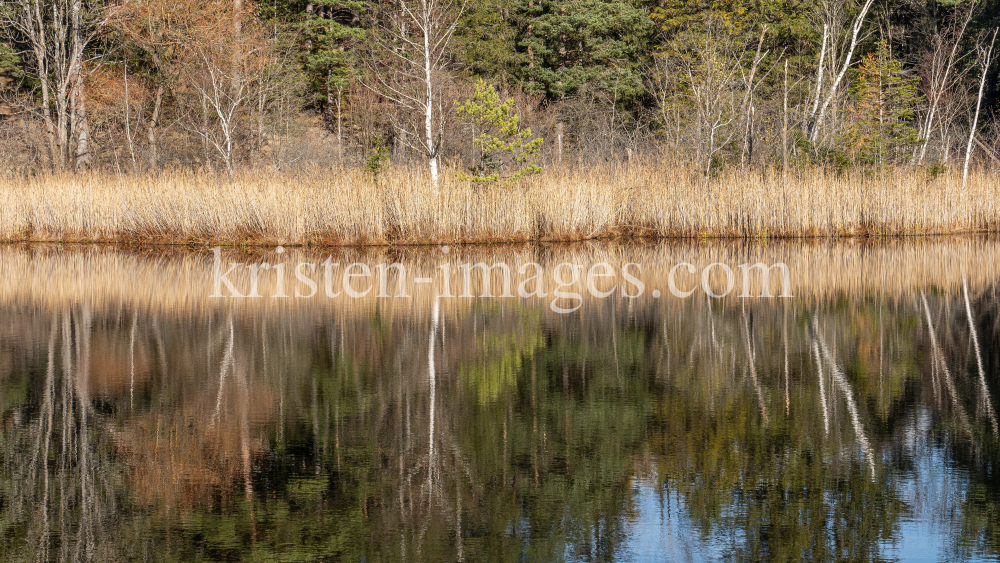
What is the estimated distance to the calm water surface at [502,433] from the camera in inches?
150

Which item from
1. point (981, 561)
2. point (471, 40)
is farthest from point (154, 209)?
point (471, 40)

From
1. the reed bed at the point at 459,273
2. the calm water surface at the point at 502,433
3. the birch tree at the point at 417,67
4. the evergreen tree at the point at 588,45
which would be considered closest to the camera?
the calm water surface at the point at 502,433

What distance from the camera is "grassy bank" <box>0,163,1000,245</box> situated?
18062 millimetres

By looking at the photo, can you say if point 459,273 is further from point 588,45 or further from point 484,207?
point 588,45

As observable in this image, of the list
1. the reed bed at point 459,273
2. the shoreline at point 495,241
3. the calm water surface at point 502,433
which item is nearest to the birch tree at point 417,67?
the shoreline at point 495,241

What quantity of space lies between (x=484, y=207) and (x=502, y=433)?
42.9 ft

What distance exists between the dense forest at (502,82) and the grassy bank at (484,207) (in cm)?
123

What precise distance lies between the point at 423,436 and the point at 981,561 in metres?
2.65

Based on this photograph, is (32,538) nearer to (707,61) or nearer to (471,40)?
(707,61)

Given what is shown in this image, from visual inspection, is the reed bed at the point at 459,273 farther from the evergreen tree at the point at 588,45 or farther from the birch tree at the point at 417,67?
→ the evergreen tree at the point at 588,45

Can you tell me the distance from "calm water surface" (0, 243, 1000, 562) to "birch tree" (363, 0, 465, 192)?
30.4 feet

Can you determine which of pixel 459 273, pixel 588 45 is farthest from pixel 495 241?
pixel 588 45

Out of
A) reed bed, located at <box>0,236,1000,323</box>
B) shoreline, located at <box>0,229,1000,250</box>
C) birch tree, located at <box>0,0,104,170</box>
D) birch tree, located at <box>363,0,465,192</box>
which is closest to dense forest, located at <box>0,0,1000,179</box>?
birch tree, located at <box>0,0,104,170</box>

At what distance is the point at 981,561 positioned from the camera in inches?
138
